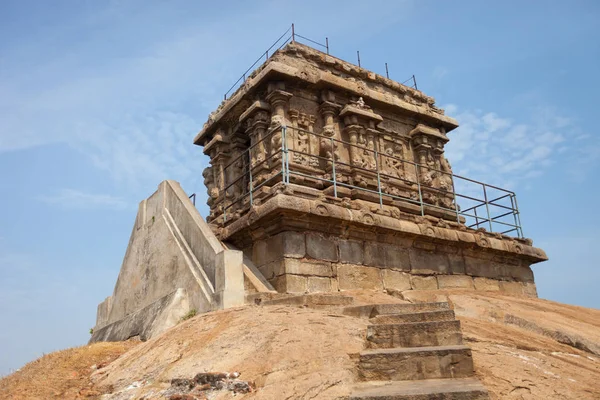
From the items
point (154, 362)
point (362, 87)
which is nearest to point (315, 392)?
point (154, 362)

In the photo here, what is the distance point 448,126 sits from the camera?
1516 centimetres

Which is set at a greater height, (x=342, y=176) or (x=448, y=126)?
(x=448, y=126)

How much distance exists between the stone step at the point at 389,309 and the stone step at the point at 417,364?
1.29 meters

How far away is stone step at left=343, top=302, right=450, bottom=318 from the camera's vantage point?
580 centimetres

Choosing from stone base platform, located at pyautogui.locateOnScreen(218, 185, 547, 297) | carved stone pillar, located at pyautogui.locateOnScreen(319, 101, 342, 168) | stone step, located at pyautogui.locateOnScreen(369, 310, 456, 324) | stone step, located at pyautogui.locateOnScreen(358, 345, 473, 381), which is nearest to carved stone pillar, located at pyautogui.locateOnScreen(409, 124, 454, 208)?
stone base platform, located at pyautogui.locateOnScreen(218, 185, 547, 297)

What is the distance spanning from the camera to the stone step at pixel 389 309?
5801 mm

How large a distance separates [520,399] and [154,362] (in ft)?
12.1

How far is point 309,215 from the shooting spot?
858 cm

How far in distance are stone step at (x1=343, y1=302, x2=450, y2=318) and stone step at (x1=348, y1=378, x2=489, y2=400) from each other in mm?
1527

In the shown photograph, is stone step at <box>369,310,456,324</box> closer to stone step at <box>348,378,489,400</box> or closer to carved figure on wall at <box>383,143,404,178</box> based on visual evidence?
stone step at <box>348,378,489,400</box>

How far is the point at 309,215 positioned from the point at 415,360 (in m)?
4.35

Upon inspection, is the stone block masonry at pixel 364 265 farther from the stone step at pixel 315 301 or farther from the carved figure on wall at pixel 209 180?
the carved figure on wall at pixel 209 180

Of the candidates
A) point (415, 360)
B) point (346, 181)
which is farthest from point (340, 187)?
point (415, 360)

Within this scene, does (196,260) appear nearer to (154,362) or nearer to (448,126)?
(154,362)
